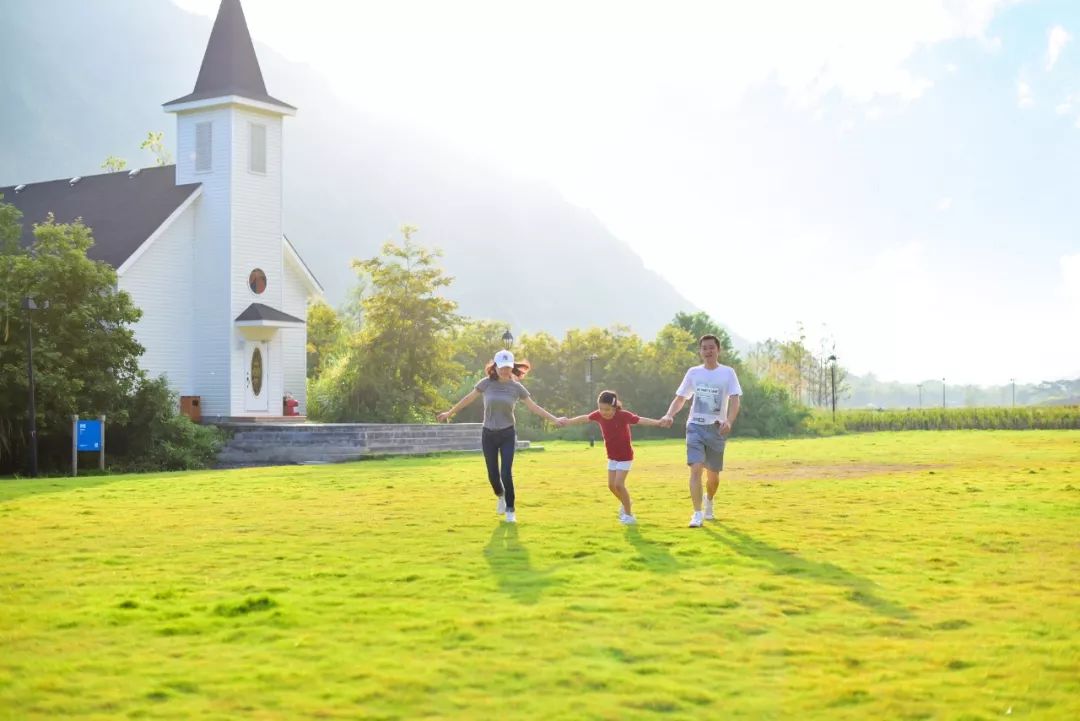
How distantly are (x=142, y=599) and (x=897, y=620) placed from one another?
5.35m

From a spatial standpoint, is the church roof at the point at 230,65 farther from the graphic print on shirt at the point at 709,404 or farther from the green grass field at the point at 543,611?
the graphic print on shirt at the point at 709,404

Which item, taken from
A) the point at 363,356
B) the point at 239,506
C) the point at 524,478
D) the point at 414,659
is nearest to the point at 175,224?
the point at 363,356

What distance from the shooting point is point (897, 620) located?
827 cm

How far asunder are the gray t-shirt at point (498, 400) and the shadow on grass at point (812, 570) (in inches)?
110

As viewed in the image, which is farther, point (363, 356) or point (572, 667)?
point (363, 356)

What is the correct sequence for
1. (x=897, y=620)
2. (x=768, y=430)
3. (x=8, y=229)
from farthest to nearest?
(x=768, y=430) → (x=8, y=229) → (x=897, y=620)

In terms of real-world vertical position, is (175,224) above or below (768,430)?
above

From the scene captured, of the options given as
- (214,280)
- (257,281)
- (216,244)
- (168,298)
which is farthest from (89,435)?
(257,281)

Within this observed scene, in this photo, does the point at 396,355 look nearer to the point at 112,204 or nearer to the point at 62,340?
the point at 112,204

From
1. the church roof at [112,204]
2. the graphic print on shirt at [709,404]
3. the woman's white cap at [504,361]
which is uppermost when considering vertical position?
the church roof at [112,204]

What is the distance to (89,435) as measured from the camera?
28.2 metres

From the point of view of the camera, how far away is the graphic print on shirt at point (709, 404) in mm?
13781

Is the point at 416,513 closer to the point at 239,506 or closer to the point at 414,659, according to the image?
the point at 239,506

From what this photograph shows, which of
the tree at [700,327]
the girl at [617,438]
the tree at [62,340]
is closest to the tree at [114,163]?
the tree at [700,327]
